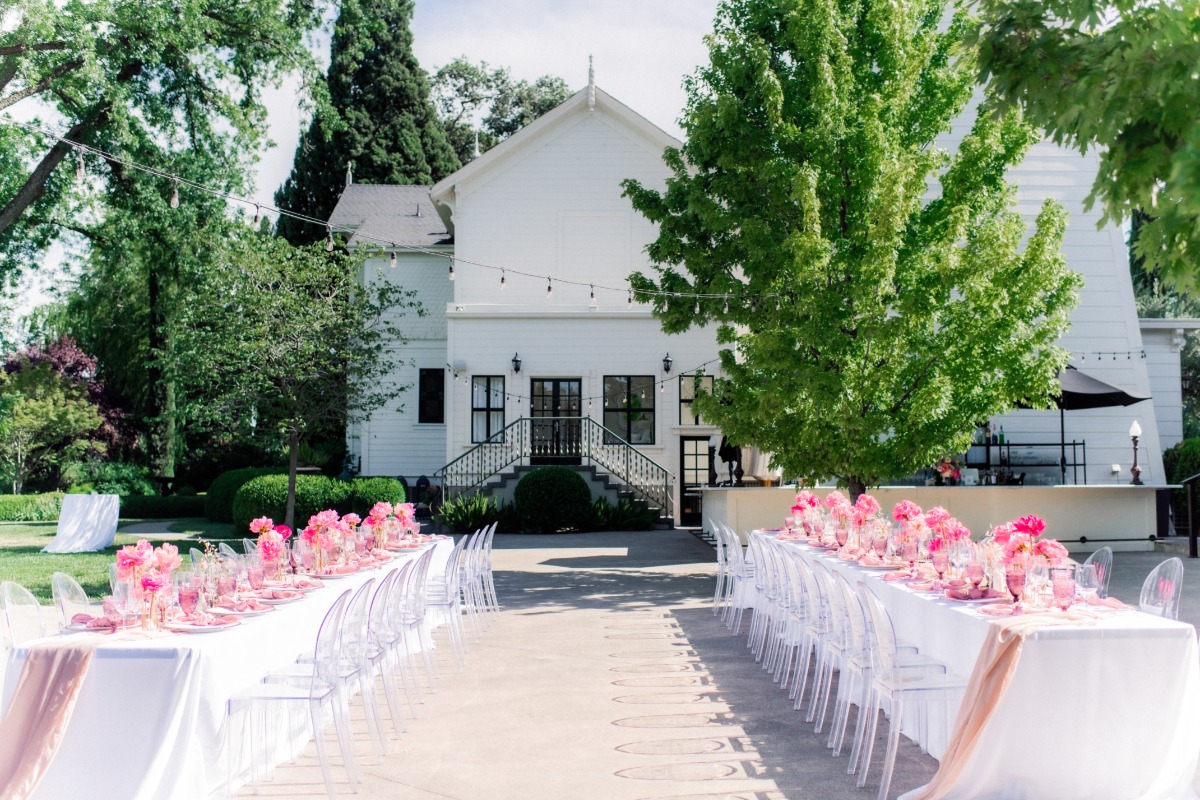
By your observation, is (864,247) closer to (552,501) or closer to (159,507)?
(552,501)

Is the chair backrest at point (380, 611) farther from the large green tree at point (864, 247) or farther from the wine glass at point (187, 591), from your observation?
the large green tree at point (864, 247)

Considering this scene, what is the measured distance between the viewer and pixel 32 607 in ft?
20.9

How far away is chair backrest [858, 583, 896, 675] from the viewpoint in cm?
588

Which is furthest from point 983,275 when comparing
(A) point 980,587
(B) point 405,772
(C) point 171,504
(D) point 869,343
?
(C) point 171,504

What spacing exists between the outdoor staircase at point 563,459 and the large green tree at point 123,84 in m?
7.90

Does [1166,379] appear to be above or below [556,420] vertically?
above

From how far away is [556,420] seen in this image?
23.8m

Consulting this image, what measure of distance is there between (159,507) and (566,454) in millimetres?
10981

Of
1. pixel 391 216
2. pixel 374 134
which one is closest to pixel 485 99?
pixel 374 134

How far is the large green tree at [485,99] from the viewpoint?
45094 mm

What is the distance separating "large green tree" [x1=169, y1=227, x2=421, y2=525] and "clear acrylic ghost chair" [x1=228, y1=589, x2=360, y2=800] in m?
12.8

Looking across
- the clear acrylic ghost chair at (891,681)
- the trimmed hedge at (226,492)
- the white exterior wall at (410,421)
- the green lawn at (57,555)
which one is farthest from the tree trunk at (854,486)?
the trimmed hedge at (226,492)

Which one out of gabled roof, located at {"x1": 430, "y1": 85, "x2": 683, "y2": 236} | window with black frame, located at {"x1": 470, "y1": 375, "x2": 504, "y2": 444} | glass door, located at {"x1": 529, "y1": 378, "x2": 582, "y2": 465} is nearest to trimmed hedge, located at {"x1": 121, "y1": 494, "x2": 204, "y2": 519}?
window with black frame, located at {"x1": 470, "y1": 375, "x2": 504, "y2": 444}

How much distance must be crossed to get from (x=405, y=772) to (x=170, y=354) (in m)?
15.1
